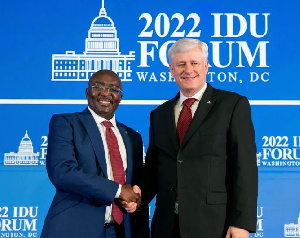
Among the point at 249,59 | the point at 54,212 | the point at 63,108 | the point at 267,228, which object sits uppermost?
the point at 249,59

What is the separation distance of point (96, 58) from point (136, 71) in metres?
0.34

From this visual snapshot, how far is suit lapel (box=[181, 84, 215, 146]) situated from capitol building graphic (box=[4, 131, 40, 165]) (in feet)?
6.22

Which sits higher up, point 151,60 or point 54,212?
point 151,60

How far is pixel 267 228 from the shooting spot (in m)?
3.81

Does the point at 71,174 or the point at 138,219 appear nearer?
the point at 71,174

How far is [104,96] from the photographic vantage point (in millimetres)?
2672

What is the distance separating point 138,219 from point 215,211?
22.5 inches

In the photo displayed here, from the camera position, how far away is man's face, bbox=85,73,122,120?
2670 millimetres

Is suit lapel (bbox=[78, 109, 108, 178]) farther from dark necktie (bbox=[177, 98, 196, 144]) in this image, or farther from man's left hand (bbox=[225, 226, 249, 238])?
man's left hand (bbox=[225, 226, 249, 238])

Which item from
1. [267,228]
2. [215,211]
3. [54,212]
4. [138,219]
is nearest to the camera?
[215,211]

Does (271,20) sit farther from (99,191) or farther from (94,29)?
(99,191)

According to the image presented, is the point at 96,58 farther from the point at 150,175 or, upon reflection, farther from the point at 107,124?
the point at 150,175

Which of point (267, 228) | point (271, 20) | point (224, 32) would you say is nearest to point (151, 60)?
point (224, 32)

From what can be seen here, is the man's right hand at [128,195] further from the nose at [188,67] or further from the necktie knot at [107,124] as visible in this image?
the nose at [188,67]
